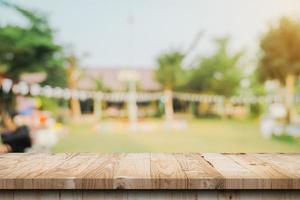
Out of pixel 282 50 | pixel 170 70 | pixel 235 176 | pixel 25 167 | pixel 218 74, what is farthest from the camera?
pixel 218 74

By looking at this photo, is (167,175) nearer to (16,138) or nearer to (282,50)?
(16,138)

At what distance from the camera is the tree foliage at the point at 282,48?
50.1ft

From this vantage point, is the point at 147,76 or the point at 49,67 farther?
the point at 147,76

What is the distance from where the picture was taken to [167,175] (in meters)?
1.00

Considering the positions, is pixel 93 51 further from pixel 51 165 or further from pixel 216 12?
pixel 51 165

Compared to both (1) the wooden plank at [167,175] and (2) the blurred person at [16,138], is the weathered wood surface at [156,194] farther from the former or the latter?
(2) the blurred person at [16,138]

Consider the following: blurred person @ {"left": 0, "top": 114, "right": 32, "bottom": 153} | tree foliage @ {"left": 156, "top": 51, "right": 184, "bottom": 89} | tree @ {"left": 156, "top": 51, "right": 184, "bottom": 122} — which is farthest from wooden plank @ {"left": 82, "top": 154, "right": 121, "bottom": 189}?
tree foliage @ {"left": 156, "top": 51, "right": 184, "bottom": 89}

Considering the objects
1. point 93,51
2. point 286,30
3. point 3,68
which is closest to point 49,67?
point 3,68

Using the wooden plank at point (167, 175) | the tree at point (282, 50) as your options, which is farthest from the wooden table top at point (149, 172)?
the tree at point (282, 50)

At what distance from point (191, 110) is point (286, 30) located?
9090 mm

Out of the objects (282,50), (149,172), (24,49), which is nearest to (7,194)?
(149,172)

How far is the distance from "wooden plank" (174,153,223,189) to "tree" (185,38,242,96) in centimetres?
2203

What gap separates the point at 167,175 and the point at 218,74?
22.9 m

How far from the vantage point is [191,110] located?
23.6 metres
